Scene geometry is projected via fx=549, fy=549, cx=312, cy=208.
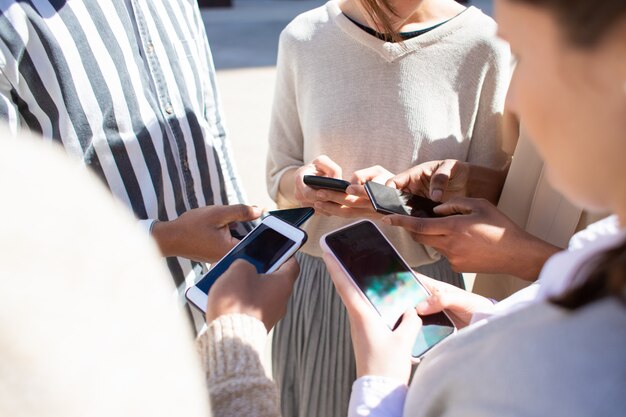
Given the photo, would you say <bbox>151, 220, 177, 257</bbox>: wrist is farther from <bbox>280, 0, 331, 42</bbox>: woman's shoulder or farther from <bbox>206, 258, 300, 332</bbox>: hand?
<bbox>280, 0, 331, 42</bbox>: woman's shoulder

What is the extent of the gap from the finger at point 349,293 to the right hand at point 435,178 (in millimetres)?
329

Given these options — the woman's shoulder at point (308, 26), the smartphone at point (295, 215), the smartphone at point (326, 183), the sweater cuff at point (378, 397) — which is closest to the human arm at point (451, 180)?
the smartphone at point (326, 183)

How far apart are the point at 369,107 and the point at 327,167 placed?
20 centimetres

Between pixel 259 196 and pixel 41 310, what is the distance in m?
3.30

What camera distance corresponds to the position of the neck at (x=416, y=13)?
1340 mm

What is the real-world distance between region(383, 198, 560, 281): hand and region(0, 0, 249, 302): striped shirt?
21.3 inches

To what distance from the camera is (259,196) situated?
12.1 ft

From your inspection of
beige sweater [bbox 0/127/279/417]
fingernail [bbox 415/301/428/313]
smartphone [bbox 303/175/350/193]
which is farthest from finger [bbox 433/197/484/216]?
beige sweater [bbox 0/127/279/417]

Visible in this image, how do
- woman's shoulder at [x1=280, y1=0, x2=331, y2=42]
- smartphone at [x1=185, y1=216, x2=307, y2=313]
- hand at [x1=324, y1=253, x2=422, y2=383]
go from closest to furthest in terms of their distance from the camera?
hand at [x1=324, y1=253, x2=422, y2=383], smartphone at [x1=185, y1=216, x2=307, y2=313], woman's shoulder at [x1=280, y1=0, x2=331, y2=42]

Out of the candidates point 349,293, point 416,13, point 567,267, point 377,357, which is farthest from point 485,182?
point 567,267

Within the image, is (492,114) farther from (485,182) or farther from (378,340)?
(378,340)

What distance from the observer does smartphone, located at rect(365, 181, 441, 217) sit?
1241 mm

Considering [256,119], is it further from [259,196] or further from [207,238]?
[207,238]

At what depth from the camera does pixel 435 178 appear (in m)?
1.28
